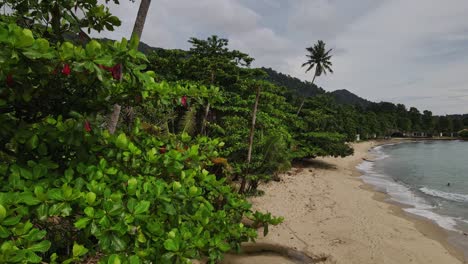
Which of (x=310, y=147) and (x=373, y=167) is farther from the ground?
(x=310, y=147)

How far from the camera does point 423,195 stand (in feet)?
77.0

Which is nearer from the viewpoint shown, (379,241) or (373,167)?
(379,241)

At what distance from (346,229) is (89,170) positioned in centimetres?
1313

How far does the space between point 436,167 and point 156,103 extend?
46679 millimetres

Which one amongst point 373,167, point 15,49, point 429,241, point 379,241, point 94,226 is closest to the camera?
point 15,49

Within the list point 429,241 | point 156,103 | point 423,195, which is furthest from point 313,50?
point 156,103

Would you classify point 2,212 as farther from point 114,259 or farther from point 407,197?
point 407,197

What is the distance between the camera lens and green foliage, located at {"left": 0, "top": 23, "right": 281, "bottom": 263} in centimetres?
170

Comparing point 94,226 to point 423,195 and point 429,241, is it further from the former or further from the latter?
point 423,195

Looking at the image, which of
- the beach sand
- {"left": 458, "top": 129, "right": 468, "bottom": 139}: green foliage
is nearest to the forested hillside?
the beach sand

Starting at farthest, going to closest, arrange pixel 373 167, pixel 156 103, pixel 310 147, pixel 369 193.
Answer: pixel 373 167, pixel 310 147, pixel 369 193, pixel 156 103

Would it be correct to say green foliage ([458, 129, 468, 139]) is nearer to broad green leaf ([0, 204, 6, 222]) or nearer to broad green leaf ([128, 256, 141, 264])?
broad green leaf ([128, 256, 141, 264])

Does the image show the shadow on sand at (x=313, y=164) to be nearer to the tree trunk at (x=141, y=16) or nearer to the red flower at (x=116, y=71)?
the tree trunk at (x=141, y=16)

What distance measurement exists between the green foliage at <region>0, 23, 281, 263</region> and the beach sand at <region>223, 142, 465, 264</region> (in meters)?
8.07
